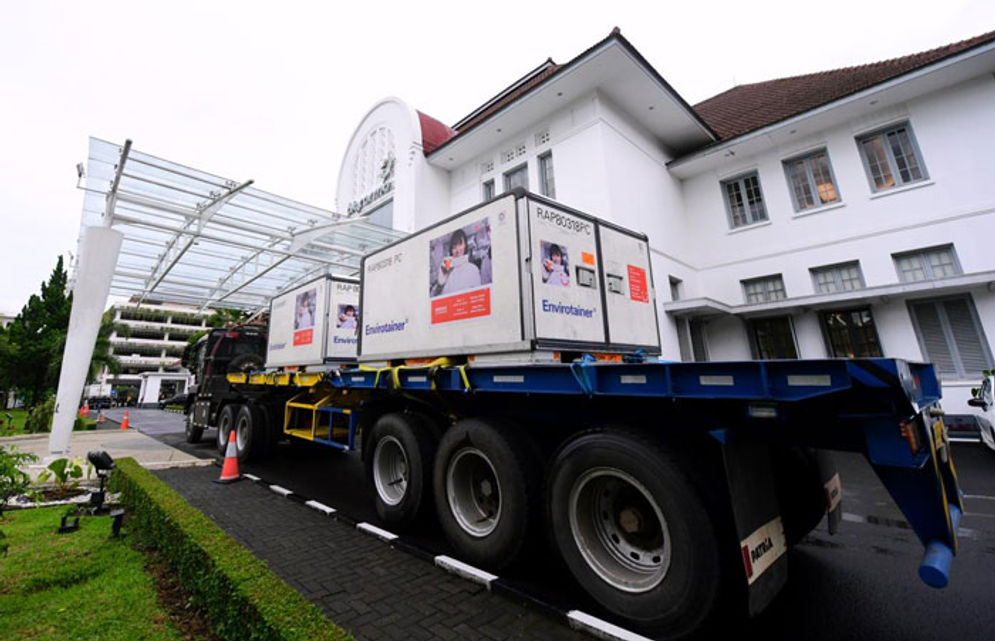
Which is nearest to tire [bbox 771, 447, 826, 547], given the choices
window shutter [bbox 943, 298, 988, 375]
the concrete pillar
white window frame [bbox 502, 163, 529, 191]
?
window shutter [bbox 943, 298, 988, 375]

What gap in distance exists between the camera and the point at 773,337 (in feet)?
45.4

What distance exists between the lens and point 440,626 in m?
2.88

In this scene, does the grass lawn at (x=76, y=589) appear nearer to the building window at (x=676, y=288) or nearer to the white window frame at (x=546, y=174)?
the white window frame at (x=546, y=174)

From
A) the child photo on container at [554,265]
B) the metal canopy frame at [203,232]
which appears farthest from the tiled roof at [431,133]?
the child photo on container at [554,265]

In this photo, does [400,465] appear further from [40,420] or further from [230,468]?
[40,420]

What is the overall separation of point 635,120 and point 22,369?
38125 millimetres

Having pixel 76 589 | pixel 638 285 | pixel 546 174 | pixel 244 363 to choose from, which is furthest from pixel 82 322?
pixel 546 174

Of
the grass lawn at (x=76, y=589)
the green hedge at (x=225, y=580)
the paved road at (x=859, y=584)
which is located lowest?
the paved road at (x=859, y=584)

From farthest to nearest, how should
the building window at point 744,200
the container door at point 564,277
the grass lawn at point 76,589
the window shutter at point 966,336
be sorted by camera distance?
the building window at point 744,200 → the window shutter at point 966,336 → the container door at point 564,277 → the grass lawn at point 76,589

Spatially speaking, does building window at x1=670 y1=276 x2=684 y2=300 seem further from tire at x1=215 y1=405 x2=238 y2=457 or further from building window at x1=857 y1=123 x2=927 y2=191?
tire at x1=215 y1=405 x2=238 y2=457

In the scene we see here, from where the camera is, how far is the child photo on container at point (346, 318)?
25.9 feet

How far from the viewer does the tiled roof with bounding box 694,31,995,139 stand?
1212 centimetres

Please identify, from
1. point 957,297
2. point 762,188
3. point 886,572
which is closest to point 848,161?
point 762,188

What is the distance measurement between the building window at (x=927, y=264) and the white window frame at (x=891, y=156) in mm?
2127
